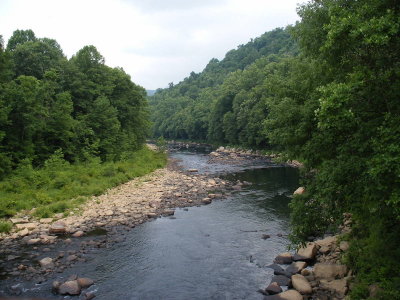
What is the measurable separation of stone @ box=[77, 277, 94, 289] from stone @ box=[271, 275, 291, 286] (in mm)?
6980

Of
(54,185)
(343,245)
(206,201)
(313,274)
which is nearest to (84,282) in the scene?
(313,274)

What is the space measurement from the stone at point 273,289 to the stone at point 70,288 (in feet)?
22.5

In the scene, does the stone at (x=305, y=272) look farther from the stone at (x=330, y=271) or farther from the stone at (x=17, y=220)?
the stone at (x=17, y=220)

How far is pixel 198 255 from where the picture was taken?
15.5 metres

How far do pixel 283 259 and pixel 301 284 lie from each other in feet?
8.28

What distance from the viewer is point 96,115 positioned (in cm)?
3688

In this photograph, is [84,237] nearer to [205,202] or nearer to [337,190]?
[205,202]

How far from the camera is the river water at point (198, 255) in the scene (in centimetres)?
1244

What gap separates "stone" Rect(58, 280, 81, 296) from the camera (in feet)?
39.1

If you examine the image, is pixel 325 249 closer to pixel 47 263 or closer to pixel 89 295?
pixel 89 295

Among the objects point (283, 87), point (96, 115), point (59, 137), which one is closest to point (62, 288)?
point (283, 87)

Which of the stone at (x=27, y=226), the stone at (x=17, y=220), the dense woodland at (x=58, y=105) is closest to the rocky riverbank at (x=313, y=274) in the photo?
the stone at (x=27, y=226)

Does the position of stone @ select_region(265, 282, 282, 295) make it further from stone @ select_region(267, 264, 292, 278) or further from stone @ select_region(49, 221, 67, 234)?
stone @ select_region(49, 221, 67, 234)

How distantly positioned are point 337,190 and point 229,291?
5.70 m
